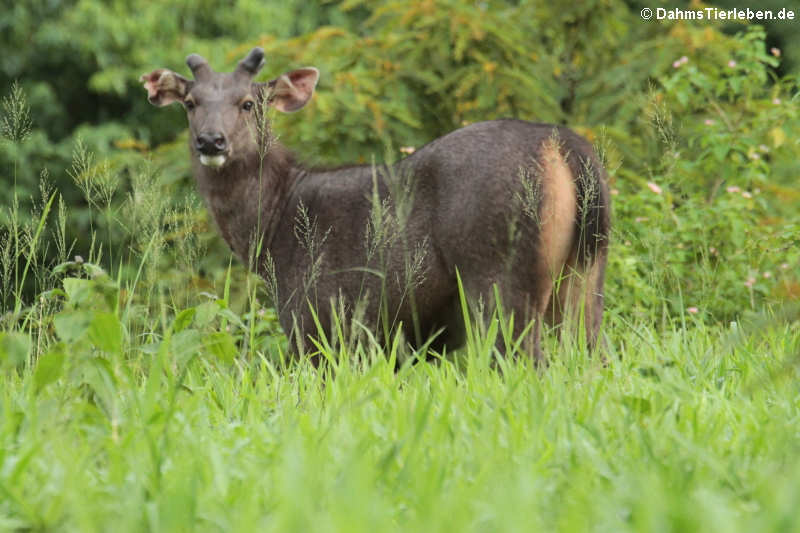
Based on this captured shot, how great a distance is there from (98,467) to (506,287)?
7.77 feet

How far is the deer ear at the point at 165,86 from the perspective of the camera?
5.63 meters

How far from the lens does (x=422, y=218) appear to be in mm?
4715

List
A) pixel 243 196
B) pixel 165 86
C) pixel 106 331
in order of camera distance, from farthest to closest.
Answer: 1. pixel 165 86
2. pixel 243 196
3. pixel 106 331

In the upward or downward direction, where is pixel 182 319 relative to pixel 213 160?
downward

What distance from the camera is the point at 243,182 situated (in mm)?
5461

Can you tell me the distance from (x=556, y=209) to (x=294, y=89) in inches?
80.4

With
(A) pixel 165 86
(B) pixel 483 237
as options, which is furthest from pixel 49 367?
(A) pixel 165 86

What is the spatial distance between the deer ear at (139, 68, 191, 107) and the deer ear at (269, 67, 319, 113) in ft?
1.58

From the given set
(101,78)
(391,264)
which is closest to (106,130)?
(101,78)

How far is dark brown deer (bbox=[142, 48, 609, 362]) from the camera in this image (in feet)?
14.6

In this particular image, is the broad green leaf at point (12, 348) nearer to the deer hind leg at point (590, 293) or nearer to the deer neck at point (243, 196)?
the deer hind leg at point (590, 293)

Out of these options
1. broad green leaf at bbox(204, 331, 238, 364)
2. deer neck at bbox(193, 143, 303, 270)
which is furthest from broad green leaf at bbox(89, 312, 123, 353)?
deer neck at bbox(193, 143, 303, 270)

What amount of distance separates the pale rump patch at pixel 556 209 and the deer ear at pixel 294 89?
1.86 m

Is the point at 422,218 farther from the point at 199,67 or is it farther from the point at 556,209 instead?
the point at 199,67
